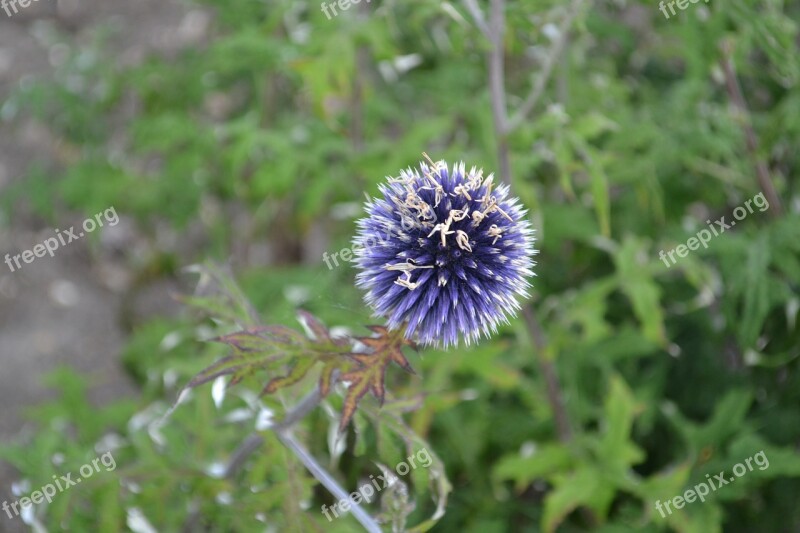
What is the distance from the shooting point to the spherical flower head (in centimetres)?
122

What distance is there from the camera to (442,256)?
49.1 inches

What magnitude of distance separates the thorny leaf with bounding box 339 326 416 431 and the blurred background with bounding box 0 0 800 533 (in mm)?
166

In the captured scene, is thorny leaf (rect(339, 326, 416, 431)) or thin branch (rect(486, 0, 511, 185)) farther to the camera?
thin branch (rect(486, 0, 511, 185))

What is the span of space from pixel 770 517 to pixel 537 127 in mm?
1363

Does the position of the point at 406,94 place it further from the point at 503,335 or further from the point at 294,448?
the point at 294,448

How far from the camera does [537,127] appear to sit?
5.48 ft

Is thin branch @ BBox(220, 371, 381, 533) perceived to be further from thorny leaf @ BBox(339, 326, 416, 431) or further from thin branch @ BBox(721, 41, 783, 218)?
thin branch @ BBox(721, 41, 783, 218)

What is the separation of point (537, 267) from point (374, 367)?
1.46 metres

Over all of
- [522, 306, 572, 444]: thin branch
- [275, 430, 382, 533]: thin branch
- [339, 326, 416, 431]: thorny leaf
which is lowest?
[522, 306, 572, 444]: thin branch

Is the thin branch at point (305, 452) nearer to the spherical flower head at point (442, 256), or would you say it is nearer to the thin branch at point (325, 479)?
the thin branch at point (325, 479)

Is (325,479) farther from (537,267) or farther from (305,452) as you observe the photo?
(537,267)

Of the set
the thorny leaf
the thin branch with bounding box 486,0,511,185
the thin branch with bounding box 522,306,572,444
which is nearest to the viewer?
the thorny leaf

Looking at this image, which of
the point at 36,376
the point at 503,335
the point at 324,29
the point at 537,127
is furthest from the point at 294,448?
the point at 36,376

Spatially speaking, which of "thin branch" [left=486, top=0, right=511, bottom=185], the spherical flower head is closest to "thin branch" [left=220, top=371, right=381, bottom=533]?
the spherical flower head
